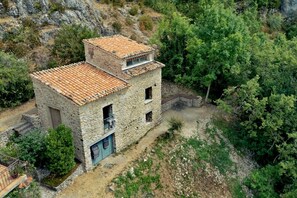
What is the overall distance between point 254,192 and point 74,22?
24.3m

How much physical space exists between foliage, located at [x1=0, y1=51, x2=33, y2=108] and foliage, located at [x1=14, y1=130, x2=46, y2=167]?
24.8ft

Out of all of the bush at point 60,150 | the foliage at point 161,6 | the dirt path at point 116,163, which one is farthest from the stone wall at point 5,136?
the foliage at point 161,6

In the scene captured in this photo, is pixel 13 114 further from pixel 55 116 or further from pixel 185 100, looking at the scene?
pixel 185 100

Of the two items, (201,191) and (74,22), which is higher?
(74,22)

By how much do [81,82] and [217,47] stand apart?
12567mm

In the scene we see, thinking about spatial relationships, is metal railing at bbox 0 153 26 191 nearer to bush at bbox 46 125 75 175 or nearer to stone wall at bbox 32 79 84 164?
bush at bbox 46 125 75 175

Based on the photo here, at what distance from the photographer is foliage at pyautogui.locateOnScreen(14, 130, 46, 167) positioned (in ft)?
65.6

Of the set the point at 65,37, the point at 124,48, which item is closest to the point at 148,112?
the point at 124,48

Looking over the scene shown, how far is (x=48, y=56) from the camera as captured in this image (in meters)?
32.2

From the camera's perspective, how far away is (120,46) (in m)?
25.2

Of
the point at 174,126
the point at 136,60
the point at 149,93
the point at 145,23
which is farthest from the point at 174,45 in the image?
the point at 145,23

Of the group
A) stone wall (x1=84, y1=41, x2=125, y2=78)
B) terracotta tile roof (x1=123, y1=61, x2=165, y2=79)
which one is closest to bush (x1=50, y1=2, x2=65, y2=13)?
stone wall (x1=84, y1=41, x2=125, y2=78)

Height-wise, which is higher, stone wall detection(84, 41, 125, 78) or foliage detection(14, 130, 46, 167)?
stone wall detection(84, 41, 125, 78)

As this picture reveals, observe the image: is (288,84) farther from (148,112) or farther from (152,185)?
(152,185)
